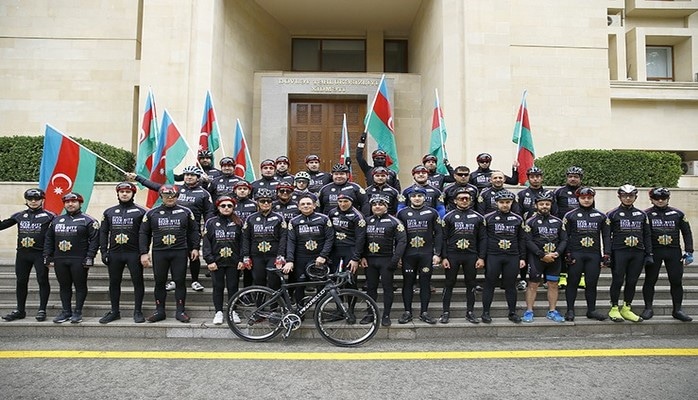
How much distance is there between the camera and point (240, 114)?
1477 cm

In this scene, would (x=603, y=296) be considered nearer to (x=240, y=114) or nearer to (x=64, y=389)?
(x=64, y=389)

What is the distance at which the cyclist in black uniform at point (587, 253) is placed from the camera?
22.2 ft

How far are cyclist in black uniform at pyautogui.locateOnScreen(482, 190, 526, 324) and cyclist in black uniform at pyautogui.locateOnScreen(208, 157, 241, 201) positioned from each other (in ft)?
15.1

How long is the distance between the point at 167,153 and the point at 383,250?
5.16 m

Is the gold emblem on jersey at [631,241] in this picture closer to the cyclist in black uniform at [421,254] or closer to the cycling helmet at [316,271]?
the cyclist in black uniform at [421,254]

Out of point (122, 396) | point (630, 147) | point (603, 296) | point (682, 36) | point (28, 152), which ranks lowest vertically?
point (122, 396)

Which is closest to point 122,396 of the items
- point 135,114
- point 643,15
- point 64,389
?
point 64,389

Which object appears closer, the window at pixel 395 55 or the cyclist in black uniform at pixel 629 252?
the cyclist in black uniform at pixel 629 252

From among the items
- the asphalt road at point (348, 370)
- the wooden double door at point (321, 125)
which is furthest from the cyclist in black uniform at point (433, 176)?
the wooden double door at point (321, 125)

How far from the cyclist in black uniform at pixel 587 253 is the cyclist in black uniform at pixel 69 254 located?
285 inches

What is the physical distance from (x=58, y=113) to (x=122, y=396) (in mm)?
13607

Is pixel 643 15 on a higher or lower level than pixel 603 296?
higher

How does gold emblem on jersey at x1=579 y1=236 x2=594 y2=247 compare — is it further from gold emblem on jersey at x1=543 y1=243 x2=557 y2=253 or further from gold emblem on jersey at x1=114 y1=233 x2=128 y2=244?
gold emblem on jersey at x1=114 y1=233 x2=128 y2=244

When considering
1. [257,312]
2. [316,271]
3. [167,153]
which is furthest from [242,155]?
[257,312]
